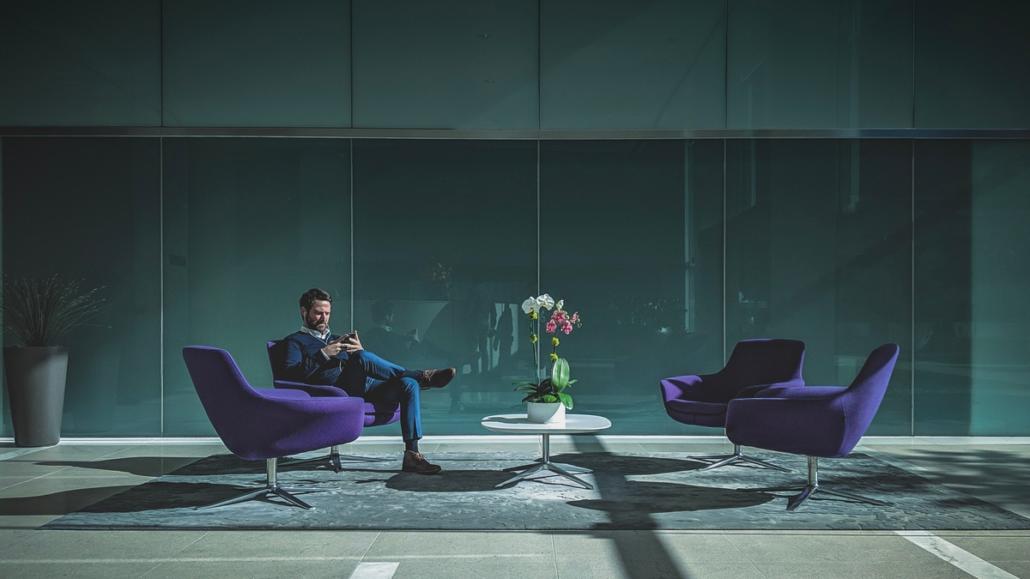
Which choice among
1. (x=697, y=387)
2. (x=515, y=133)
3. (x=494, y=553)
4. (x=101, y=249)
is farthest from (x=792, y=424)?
(x=101, y=249)

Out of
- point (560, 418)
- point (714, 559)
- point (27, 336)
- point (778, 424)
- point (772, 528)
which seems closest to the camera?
point (714, 559)

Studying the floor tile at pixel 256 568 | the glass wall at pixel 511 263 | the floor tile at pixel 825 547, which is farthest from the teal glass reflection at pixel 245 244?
the floor tile at pixel 825 547

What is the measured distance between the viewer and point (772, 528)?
380cm

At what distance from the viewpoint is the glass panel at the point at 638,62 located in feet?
21.5

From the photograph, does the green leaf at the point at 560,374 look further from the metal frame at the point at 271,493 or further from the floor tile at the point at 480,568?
the metal frame at the point at 271,493

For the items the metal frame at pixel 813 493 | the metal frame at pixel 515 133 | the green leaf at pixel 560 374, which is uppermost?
the metal frame at pixel 515 133

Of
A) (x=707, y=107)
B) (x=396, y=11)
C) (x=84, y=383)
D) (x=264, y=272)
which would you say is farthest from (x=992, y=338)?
(x=84, y=383)

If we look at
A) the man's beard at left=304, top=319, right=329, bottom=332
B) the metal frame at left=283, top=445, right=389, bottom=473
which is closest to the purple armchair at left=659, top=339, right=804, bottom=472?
the metal frame at left=283, top=445, right=389, bottom=473

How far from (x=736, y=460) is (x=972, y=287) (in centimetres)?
288

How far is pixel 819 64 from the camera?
21.6ft

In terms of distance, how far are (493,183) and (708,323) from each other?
215 cm

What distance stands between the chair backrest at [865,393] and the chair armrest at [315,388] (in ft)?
9.74

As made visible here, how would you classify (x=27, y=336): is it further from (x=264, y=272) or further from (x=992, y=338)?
(x=992, y=338)

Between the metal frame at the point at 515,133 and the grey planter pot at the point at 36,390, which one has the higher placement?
the metal frame at the point at 515,133
